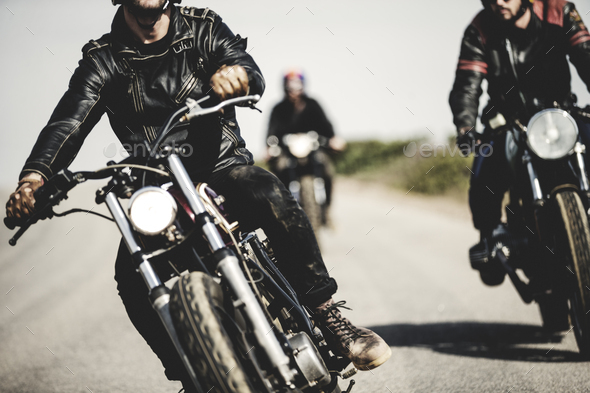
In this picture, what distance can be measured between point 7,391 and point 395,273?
186 inches

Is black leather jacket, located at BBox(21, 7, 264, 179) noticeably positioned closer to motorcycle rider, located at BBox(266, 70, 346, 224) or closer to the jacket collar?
the jacket collar

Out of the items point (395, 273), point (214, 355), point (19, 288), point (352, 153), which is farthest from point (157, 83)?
point (352, 153)

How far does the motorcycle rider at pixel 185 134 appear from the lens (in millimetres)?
2811

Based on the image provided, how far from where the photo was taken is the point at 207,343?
6.79 feet

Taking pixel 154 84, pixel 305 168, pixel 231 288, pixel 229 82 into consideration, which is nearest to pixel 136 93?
pixel 154 84

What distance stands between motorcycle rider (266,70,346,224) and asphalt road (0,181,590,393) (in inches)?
58.5

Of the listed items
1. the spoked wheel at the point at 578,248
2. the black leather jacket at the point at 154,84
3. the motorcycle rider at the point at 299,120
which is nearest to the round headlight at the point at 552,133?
the spoked wheel at the point at 578,248

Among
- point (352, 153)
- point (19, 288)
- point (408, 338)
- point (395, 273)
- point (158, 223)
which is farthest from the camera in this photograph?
point (352, 153)

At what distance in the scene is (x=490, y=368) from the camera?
386 cm

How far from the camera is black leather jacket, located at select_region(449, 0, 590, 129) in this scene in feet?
14.1

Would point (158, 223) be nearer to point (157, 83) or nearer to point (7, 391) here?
point (157, 83)

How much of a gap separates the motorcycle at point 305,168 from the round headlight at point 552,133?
225 inches

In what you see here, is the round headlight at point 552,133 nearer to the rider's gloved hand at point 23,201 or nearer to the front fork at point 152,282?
the front fork at point 152,282

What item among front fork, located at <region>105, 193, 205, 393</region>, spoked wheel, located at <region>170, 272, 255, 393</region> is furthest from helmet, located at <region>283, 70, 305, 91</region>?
spoked wheel, located at <region>170, 272, 255, 393</region>
